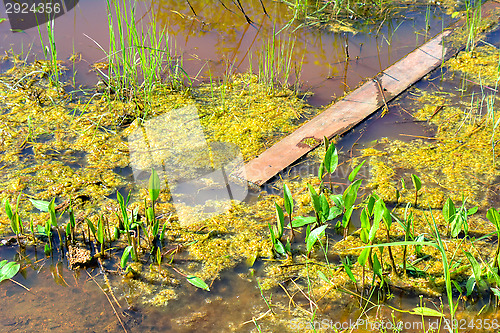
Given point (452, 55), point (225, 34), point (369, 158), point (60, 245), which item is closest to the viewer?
point (60, 245)

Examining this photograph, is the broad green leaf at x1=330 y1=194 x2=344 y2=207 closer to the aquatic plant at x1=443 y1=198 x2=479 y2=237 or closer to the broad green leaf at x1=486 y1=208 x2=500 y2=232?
the aquatic plant at x1=443 y1=198 x2=479 y2=237

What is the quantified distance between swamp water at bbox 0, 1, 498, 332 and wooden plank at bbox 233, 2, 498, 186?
0.22ft

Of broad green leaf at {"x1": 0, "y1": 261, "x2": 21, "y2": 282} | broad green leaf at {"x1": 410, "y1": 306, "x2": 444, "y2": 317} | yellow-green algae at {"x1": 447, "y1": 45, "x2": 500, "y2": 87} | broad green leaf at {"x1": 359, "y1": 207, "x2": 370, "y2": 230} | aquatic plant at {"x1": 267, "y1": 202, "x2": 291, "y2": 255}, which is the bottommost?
broad green leaf at {"x1": 410, "y1": 306, "x2": 444, "y2": 317}

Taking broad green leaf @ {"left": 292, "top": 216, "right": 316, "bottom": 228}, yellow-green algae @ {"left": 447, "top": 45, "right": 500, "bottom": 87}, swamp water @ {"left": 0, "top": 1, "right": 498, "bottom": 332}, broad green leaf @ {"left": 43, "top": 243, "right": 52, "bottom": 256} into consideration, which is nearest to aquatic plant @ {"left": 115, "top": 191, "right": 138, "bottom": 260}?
swamp water @ {"left": 0, "top": 1, "right": 498, "bottom": 332}

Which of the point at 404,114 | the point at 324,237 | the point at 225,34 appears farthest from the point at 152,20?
the point at 324,237

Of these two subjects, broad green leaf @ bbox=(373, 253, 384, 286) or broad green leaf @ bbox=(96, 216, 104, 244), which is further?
broad green leaf @ bbox=(96, 216, 104, 244)

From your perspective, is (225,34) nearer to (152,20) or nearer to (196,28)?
(196,28)

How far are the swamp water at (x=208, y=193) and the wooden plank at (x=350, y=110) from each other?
0.22 feet

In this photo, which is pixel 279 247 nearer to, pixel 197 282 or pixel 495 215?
pixel 197 282

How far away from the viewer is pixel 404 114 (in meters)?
2.51

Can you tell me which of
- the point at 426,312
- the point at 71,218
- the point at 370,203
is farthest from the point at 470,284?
the point at 71,218

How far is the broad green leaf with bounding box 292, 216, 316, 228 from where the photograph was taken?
1763mm

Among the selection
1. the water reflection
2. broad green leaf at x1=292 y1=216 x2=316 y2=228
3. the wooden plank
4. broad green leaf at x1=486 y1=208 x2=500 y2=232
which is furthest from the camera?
the water reflection

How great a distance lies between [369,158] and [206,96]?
1066 millimetres
